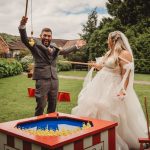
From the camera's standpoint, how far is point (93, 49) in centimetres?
3294

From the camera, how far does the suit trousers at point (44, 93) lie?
5582mm

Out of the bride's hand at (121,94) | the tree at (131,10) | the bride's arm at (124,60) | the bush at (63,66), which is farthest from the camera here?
the bush at (63,66)

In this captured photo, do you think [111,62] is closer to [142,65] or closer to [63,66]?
[142,65]

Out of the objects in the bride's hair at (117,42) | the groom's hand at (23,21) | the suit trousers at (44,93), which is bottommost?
the suit trousers at (44,93)

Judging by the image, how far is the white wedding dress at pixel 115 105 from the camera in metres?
5.33

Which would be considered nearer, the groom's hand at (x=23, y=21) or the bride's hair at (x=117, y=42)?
the groom's hand at (x=23, y=21)

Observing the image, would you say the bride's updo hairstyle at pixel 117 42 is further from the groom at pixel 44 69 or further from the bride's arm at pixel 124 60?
the groom at pixel 44 69

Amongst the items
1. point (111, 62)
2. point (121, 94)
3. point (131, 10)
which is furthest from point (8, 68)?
point (121, 94)

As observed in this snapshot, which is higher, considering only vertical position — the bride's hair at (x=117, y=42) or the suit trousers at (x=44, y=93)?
the bride's hair at (x=117, y=42)

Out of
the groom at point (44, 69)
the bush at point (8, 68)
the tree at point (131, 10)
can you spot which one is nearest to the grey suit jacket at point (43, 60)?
the groom at point (44, 69)

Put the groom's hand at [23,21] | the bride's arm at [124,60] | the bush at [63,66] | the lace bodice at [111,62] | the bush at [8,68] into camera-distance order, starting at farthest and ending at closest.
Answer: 1. the bush at [63,66]
2. the bush at [8,68]
3. the lace bodice at [111,62]
4. the bride's arm at [124,60]
5. the groom's hand at [23,21]

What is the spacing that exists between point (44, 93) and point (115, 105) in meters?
1.19

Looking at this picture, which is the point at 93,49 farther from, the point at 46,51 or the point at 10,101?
the point at 46,51

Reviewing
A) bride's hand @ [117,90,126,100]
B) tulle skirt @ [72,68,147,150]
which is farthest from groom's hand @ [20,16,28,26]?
bride's hand @ [117,90,126,100]
